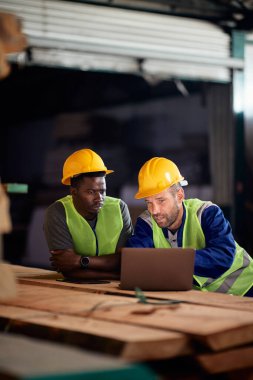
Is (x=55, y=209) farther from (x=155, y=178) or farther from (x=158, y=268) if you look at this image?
(x=158, y=268)

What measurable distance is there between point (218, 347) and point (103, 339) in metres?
0.47

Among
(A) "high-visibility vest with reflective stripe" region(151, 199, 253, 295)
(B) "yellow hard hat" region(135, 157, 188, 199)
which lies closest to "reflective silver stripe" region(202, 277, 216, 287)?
(A) "high-visibility vest with reflective stripe" region(151, 199, 253, 295)

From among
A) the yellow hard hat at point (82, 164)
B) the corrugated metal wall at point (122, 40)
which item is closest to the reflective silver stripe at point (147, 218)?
the yellow hard hat at point (82, 164)

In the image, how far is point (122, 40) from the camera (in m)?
10.2

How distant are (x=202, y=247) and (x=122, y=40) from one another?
5.28 m

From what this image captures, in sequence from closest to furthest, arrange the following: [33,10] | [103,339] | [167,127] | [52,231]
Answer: [103,339] < [52,231] < [33,10] < [167,127]

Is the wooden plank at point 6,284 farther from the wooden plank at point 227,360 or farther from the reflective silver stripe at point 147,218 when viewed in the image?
the reflective silver stripe at point 147,218

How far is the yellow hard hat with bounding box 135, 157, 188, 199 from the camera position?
554 cm

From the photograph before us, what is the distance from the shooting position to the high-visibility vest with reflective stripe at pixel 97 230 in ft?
19.6

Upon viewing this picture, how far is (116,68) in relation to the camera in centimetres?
1014

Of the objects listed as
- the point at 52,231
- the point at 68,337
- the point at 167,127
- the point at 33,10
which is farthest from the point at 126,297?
the point at 167,127

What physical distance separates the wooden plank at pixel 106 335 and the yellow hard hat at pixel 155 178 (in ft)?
7.43

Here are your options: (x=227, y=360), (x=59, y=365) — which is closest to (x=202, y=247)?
(x=227, y=360)

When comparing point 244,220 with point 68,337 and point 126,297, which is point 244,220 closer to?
point 126,297
